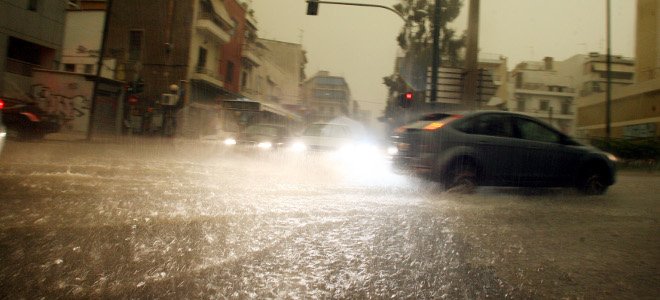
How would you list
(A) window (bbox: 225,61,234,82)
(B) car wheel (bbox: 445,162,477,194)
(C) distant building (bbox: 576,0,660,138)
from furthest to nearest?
(A) window (bbox: 225,61,234,82)
(C) distant building (bbox: 576,0,660,138)
(B) car wheel (bbox: 445,162,477,194)

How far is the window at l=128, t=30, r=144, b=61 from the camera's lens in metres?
28.4

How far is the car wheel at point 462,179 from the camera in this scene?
6.14 metres

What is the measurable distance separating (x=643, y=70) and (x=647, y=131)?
22.0 feet

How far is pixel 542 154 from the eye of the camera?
6453mm

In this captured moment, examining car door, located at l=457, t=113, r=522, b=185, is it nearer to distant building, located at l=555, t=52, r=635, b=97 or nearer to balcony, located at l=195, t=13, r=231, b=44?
balcony, located at l=195, t=13, r=231, b=44

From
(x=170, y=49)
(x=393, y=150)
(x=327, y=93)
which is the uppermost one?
(x=327, y=93)

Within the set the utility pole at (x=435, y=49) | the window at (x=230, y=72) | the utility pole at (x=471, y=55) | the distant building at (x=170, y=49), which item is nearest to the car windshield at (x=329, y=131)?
the utility pole at (x=435, y=49)

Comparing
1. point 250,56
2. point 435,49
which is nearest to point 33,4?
point 250,56

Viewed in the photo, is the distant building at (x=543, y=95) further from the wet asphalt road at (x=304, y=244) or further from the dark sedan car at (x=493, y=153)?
the wet asphalt road at (x=304, y=244)

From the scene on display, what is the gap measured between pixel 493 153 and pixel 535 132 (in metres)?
0.94

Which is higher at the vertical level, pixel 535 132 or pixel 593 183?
pixel 535 132

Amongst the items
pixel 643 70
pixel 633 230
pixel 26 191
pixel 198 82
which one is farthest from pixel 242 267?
pixel 643 70

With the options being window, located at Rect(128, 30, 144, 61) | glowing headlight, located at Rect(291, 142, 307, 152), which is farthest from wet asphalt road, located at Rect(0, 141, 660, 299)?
window, located at Rect(128, 30, 144, 61)

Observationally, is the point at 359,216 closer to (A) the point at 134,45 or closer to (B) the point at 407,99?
(B) the point at 407,99
